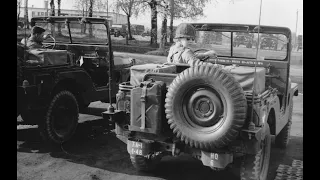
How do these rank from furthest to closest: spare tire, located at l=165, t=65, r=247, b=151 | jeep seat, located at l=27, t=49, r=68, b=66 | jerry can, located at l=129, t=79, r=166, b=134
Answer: jeep seat, located at l=27, t=49, r=68, b=66, jerry can, located at l=129, t=79, r=166, b=134, spare tire, located at l=165, t=65, r=247, b=151

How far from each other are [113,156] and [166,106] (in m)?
1.82

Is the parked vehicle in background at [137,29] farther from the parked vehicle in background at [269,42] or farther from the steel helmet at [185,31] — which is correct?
the steel helmet at [185,31]

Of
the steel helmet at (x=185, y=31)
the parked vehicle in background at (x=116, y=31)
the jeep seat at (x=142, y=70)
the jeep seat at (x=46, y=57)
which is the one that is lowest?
the jeep seat at (x=142, y=70)

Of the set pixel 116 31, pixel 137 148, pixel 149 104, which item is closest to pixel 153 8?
pixel 116 31

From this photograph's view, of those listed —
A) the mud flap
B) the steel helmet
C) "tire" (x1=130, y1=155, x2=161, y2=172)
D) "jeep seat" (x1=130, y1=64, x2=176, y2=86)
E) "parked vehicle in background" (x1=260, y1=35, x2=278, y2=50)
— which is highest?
the steel helmet

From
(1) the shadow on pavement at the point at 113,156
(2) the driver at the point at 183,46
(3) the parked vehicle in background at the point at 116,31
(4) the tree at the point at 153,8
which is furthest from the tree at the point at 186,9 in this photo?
(2) the driver at the point at 183,46

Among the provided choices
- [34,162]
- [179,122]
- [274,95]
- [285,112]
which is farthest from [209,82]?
[34,162]

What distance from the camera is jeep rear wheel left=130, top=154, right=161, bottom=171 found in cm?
479

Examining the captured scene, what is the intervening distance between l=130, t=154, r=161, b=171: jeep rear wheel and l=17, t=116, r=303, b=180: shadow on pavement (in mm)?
78

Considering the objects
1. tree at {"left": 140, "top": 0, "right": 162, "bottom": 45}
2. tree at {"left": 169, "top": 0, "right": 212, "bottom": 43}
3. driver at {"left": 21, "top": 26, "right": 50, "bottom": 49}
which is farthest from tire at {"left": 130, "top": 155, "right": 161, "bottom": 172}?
tree at {"left": 140, "top": 0, "right": 162, "bottom": 45}

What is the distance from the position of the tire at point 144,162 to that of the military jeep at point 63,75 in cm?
121

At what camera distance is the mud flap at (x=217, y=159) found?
395 centimetres

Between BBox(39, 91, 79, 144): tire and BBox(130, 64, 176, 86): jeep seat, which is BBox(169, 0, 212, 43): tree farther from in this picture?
BBox(130, 64, 176, 86): jeep seat
